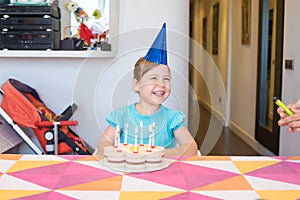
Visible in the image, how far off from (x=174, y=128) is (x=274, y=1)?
113 inches

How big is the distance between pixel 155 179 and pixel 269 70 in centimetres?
356

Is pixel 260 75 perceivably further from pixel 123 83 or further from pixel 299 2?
pixel 123 83

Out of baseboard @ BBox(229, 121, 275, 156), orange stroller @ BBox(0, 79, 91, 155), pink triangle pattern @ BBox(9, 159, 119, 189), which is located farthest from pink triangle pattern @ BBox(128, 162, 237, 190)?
baseboard @ BBox(229, 121, 275, 156)

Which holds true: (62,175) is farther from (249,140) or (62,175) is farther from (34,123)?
(249,140)

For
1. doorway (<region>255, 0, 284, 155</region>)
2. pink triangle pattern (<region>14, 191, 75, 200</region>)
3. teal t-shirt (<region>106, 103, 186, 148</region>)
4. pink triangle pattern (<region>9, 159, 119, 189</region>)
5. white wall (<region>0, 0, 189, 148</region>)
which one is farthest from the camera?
doorway (<region>255, 0, 284, 155</region>)

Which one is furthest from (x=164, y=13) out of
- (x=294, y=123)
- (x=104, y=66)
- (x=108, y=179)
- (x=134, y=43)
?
(x=108, y=179)

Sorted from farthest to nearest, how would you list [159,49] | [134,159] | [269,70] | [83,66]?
[269,70] → [83,66] → [159,49] → [134,159]

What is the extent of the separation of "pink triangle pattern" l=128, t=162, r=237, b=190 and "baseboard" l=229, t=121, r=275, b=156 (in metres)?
3.20

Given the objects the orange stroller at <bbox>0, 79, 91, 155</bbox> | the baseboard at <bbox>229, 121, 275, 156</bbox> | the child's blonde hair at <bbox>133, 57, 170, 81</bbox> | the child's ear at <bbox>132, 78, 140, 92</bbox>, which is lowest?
the baseboard at <bbox>229, 121, 275, 156</bbox>

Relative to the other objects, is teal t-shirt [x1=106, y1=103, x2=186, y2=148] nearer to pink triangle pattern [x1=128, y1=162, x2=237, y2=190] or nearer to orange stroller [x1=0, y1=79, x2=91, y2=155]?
pink triangle pattern [x1=128, y1=162, x2=237, y2=190]

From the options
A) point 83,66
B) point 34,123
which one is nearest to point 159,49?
point 34,123

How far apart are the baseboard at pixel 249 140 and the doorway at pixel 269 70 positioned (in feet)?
0.24

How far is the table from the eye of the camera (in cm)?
112

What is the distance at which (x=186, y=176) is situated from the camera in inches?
50.3
